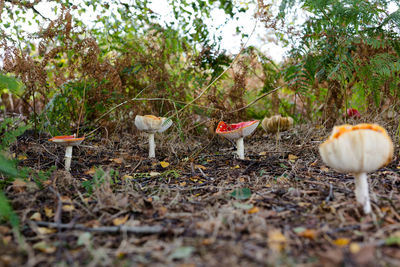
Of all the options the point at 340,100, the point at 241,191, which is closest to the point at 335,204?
the point at 241,191

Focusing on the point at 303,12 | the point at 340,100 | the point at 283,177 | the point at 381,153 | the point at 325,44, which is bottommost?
the point at 283,177

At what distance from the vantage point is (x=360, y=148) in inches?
64.9

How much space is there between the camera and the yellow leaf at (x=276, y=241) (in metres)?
1.43

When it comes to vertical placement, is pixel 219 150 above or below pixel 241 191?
above

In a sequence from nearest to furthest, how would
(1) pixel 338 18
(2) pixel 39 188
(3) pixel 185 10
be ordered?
(2) pixel 39 188
(1) pixel 338 18
(3) pixel 185 10

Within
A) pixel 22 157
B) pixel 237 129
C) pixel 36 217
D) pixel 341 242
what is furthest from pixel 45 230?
pixel 237 129

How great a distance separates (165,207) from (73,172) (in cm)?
161

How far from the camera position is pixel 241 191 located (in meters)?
2.33

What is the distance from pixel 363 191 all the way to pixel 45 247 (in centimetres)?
186

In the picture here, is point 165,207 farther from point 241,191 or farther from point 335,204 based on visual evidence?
point 335,204

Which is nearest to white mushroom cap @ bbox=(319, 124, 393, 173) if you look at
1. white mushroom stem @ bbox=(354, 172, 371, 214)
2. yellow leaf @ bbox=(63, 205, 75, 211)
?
white mushroom stem @ bbox=(354, 172, 371, 214)

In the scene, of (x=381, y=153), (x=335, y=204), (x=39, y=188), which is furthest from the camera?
(x=39, y=188)

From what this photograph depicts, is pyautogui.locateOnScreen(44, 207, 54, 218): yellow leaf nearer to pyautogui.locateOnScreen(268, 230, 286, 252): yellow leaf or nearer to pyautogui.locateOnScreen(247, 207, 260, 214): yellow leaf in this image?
pyautogui.locateOnScreen(247, 207, 260, 214): yellow leaf

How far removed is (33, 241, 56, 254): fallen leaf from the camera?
1514mm
